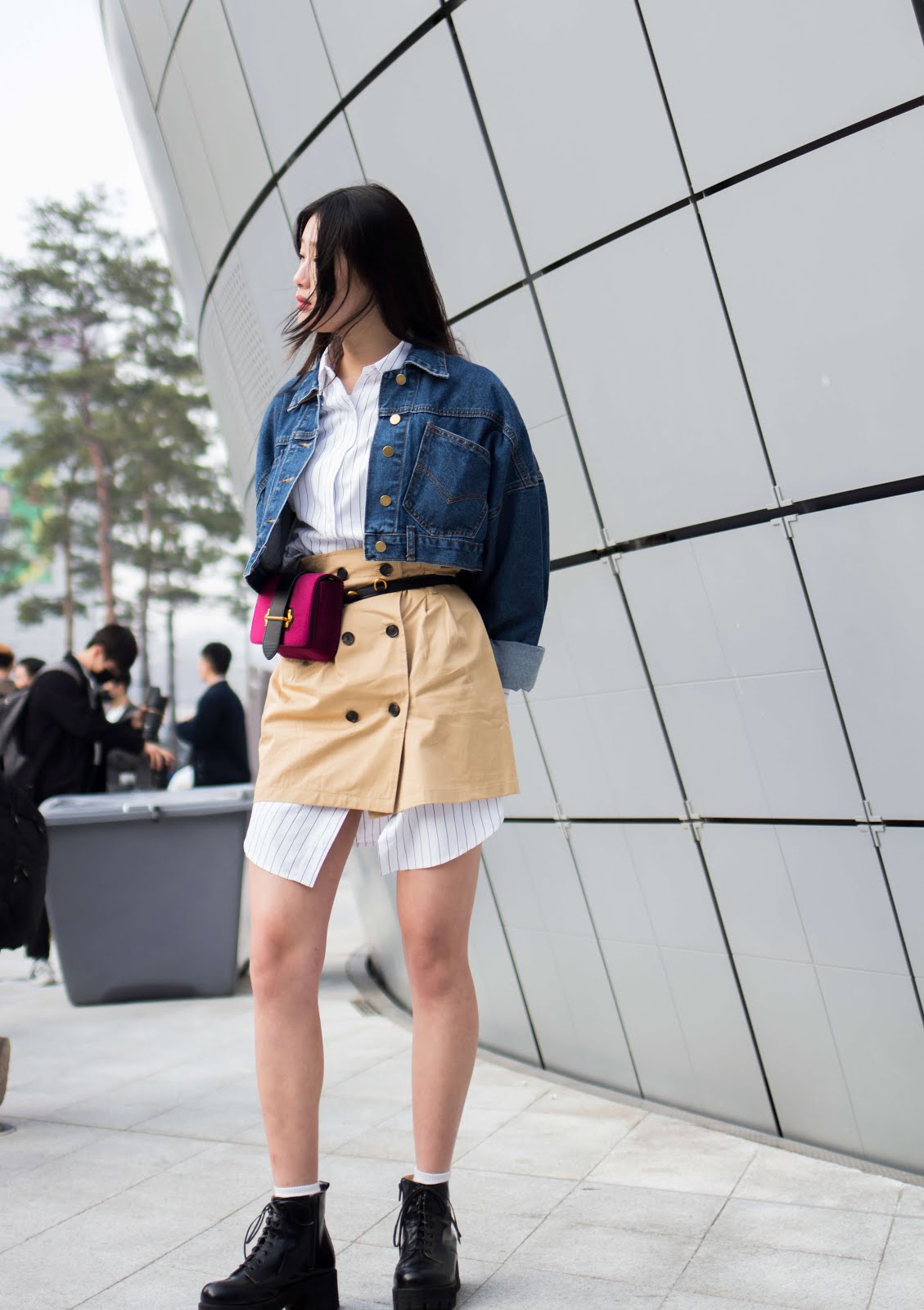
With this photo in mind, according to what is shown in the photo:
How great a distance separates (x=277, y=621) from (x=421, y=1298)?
4.05ft

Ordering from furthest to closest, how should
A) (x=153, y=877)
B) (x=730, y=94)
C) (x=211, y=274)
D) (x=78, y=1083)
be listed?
(x=153, y=877)
(x=211, y=274)
(x=78, y=1083)
(x=730, y=94)

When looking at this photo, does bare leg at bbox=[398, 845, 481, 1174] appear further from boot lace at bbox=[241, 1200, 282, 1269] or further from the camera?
the camera

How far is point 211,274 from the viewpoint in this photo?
203 inches

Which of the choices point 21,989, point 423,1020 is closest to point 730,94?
point 423,1020

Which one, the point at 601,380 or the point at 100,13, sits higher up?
the point at 100,13

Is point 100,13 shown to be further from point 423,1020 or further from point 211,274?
point 423,1020

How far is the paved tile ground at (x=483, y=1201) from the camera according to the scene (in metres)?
2.27

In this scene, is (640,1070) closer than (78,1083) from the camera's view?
Yes

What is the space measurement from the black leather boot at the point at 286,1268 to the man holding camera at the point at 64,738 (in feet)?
14.3

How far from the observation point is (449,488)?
7.47ft

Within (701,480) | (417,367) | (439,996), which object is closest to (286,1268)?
(439,996)

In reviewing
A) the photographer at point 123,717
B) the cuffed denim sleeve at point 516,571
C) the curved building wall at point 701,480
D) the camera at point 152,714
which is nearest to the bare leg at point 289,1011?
the cuffed denim sleeve at point 516,571

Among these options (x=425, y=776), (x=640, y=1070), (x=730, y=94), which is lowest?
(x=640, y=1070)

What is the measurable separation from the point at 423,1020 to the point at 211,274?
3.83 meters
